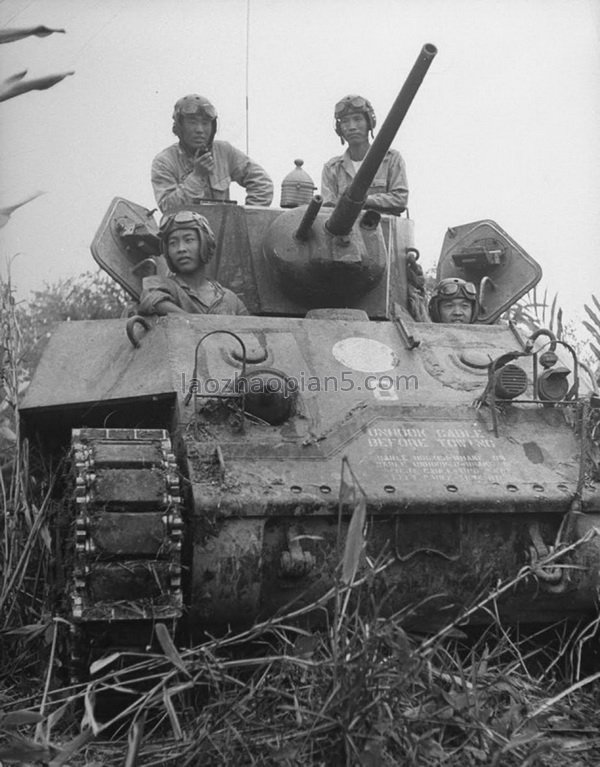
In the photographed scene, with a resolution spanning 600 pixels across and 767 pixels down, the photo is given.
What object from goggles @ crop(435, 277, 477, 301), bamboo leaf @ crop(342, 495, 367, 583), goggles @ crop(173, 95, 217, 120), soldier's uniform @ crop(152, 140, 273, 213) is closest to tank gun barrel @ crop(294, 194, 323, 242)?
goggles @ crop(435, 277, 477, 301)

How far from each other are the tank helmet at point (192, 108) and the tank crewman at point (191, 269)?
210 centimetres

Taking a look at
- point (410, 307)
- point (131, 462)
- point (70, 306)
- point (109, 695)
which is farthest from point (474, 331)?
point (70, 306)

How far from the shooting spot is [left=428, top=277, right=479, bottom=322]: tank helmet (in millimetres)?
7617

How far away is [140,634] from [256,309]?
316 centimetres

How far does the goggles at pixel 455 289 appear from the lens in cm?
761

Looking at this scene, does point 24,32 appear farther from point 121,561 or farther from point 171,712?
point 121,561

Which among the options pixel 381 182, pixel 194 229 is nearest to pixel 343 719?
pixel 194 229

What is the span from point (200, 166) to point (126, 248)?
922 millimetres

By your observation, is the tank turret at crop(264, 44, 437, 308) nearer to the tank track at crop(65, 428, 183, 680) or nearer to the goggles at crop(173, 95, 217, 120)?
the goggles at crop(173, 95, 217, 120)

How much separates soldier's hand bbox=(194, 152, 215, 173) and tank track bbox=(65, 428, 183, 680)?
4.30m

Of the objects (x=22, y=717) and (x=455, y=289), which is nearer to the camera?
(x=22, y=717)

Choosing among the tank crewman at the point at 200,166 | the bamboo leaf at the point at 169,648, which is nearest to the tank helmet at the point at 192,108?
the tank crewman at the point at 200,166

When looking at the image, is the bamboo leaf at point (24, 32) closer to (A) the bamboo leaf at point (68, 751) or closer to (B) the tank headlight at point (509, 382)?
(A) the bamboo leaf at point (68, 751)

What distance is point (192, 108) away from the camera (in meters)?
9.10
